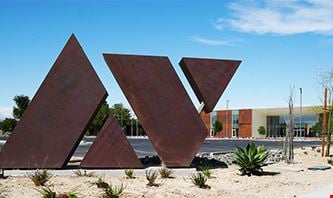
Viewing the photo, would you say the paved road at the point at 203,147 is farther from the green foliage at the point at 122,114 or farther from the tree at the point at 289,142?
the green foliage at the point at 122,114

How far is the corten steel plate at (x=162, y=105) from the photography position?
1565 centimetres

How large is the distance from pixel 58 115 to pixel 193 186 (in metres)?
4.92

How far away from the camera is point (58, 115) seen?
14828mm

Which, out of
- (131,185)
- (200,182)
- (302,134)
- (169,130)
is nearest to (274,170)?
(169,130)

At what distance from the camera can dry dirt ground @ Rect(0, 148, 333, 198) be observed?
11445 mm

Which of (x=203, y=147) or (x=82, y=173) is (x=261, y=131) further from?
(x=82, y=173)

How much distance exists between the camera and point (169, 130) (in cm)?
1591

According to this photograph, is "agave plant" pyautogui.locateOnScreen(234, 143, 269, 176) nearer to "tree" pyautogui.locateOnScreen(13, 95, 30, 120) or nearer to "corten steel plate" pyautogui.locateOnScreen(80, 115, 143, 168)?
"corten steel plate" pyautogui.locateOnScreen(80, 115, 143, 168)

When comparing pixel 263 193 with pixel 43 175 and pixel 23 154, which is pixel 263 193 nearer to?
pixel 43 175

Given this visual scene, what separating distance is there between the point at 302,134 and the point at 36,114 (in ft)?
290

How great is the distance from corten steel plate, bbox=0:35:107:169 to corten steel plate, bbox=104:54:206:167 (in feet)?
3.47

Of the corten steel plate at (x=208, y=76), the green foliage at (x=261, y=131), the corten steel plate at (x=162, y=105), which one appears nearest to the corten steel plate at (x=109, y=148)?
the corten steel plate at (x=162, y=105)

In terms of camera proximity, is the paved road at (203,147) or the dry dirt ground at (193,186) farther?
the paved road at (203,147)

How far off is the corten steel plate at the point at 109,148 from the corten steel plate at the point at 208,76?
10.4 feet
